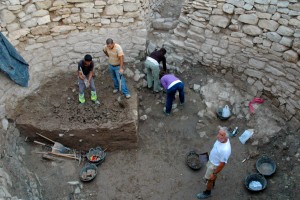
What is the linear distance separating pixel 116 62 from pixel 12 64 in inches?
81.9

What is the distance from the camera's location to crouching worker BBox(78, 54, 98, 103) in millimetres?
7423

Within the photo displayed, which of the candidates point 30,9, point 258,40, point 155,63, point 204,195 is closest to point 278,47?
point 258,40

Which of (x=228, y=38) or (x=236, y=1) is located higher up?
(x=236, y=1)

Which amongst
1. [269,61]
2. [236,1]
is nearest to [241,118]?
[269,61]

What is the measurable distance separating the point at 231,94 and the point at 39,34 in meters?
4.41

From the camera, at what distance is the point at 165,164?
24.7ft

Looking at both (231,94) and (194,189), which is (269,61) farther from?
(194,189)

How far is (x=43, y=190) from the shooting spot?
272 inches

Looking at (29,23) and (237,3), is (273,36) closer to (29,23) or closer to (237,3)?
(237,3)

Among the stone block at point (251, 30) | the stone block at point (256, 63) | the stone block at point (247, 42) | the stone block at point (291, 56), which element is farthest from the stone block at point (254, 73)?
the stone block at point (251, 30)

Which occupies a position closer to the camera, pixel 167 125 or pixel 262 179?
pixel 262 179

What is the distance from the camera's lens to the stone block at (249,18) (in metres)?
7.46

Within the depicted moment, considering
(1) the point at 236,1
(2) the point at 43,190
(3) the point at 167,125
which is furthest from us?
(3) the point at 167,125

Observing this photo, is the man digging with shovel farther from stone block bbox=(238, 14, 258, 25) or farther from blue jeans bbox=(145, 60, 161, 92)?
stone block bbox=(238, 14, 258, 25)
